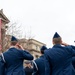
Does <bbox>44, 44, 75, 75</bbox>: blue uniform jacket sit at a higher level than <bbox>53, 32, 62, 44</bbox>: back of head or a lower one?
lower

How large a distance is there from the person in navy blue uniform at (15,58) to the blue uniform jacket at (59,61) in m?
1.42

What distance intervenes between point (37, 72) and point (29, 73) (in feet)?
13.6

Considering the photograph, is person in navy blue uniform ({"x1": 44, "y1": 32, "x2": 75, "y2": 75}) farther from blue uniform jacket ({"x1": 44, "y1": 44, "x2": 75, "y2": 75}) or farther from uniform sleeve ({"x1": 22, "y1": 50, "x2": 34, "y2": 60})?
uniform sleeve ({"x1": 22, "y1": 50, "x2": 34, "y2": 60})

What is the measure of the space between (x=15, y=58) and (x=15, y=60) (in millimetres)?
59

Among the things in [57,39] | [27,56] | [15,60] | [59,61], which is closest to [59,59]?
[59,61]

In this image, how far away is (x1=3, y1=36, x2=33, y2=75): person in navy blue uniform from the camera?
12133mm

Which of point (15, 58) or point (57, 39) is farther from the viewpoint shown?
point (15, 58)

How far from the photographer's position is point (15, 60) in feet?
40.0

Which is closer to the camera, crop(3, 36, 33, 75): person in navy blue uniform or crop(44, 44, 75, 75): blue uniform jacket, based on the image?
crop(44, 44, 75, 75): blue uniform jacket

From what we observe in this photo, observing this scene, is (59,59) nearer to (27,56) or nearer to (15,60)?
(27,56)

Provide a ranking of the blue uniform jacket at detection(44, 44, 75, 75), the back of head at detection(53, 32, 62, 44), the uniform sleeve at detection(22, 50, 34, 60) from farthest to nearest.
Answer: the uniform sleeve at detection(22, 50, 34, 60) → the back of head at detection(53, 32, 62, 44) → the blue uniform jacket at detection(44, 44, 75, 75)

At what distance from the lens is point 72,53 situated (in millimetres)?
10750

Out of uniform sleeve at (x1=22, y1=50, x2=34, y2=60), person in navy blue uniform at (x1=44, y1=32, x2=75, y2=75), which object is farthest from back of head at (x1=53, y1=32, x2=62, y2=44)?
uniform sleeve at (x1=22, y1=50, x2=34, y2=60)

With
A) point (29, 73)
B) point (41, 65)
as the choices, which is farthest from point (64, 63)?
point (29, 73)
